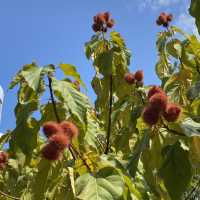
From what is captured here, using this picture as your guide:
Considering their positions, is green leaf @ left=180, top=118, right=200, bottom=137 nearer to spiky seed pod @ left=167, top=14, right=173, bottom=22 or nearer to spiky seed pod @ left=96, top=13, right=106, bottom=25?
spiky seed pod @ left=96, top=13, right=106, bottom=25

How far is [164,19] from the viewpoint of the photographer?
168 inches

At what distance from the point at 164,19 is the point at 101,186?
Result: 296cm

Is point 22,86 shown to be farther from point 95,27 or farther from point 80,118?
point 95,27

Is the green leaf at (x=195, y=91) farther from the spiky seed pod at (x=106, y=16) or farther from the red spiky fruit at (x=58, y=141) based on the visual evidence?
the spiky seed pod at (x=106, y=16)

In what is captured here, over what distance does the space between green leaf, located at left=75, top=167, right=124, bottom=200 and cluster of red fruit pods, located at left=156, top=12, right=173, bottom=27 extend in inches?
111

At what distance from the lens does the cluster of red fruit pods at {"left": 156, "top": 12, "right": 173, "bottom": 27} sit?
4254 mm

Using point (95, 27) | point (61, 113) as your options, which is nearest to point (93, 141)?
point (61, 113)

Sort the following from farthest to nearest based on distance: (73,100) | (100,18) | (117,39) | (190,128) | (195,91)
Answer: (100,18) → (117,39) → (195,91) → (73,100) → (190,128)

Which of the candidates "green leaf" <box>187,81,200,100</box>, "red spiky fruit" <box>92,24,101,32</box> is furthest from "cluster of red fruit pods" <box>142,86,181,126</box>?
Result: "red spiky fruit" <box>92,24,101,32</box>

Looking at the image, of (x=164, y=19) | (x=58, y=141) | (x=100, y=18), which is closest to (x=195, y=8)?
Result: (x=58, y=141)

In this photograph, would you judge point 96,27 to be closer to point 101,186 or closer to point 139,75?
point 139,75

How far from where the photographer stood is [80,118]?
199 cm

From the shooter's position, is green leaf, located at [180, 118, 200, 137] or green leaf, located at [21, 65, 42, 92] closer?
green leaf, located at [180, 118, 200, 137]

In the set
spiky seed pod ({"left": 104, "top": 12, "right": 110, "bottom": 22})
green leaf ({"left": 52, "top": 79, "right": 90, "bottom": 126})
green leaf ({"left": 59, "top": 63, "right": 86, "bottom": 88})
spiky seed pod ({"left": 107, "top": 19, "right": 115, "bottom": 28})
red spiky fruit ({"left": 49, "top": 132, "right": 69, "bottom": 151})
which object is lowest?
red spiky fruit ({"left": 49, "top": 132, "right": 69, "bottom": 151})
